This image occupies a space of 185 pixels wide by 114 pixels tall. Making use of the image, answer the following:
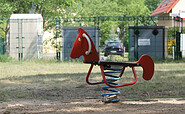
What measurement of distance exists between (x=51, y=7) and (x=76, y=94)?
2541 cm

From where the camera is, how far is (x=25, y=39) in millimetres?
23062

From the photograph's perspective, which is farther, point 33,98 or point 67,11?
point 67,11

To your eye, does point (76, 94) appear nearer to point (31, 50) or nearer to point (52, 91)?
point (52, 91)

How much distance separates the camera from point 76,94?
28.9ft

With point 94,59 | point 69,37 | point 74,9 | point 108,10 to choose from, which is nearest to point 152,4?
point 108,10

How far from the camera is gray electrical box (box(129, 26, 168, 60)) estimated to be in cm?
2277

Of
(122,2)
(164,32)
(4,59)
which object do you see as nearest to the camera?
(4,59)

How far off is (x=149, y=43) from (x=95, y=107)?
54.4 ft

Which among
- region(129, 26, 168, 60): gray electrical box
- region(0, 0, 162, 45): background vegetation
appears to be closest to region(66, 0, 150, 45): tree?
region(0, 0, 162, 45): background vegetation

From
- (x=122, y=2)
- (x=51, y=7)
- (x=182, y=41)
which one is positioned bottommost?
(x=182, y=41)

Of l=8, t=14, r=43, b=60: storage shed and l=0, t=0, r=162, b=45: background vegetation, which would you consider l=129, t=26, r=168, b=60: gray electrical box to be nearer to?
l=0, t=0, r=162, b=45: background vegetation

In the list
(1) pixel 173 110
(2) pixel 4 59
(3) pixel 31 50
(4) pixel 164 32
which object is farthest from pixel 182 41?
(1) pixel 173 110

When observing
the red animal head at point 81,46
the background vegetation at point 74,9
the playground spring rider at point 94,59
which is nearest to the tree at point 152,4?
the background vegetation at point 74,9

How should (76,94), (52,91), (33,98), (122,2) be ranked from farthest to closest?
(122,2) < (52,91) < (76,94) < (33,98)
